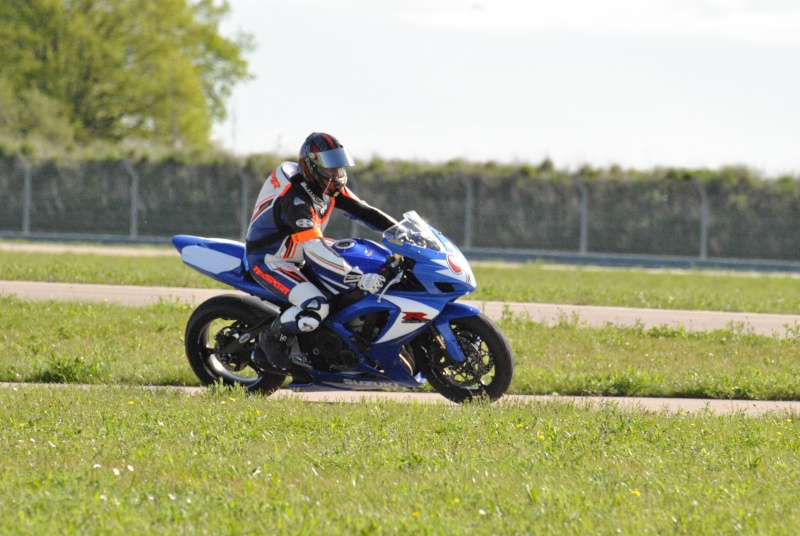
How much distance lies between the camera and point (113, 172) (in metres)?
33.8

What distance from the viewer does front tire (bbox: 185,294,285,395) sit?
29.1ft

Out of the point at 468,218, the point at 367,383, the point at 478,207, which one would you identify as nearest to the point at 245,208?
the point at 468,218

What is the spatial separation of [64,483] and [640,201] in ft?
92.0

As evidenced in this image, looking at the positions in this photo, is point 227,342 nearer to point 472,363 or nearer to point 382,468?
point 472,363

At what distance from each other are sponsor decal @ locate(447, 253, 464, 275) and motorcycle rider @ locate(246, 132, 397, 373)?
19.1 inches

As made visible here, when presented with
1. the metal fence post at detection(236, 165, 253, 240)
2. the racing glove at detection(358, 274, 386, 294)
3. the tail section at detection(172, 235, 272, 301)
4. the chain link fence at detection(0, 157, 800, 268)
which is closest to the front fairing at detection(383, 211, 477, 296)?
the racing glove at detection(358, 274, 386, 294)

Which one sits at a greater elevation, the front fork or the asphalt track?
the front fork

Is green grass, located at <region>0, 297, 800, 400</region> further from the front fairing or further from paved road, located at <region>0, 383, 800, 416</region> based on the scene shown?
the front fairing

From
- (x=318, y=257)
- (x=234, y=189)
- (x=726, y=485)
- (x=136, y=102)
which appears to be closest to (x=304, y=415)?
(x=318, y=257)

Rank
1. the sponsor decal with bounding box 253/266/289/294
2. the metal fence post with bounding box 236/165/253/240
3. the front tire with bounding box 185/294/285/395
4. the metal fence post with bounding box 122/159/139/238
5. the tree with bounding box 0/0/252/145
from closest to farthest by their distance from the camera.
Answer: the sponsor decal with bounding box 253/266/289/294
the front tire with bounding box 185/294/285/395
the metal fence post with bounding box 236/165/253/240
the metal fence post with bounding box 122/159/139/238
the tree with bounding box 0/0/252/145

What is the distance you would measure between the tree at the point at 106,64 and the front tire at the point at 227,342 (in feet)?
141

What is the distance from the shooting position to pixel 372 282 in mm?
8320

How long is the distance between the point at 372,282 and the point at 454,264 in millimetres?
589

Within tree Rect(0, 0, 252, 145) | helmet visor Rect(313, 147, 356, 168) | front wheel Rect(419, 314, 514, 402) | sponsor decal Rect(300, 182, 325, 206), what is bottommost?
front wheel Rect(419, 314, 514, 402)
